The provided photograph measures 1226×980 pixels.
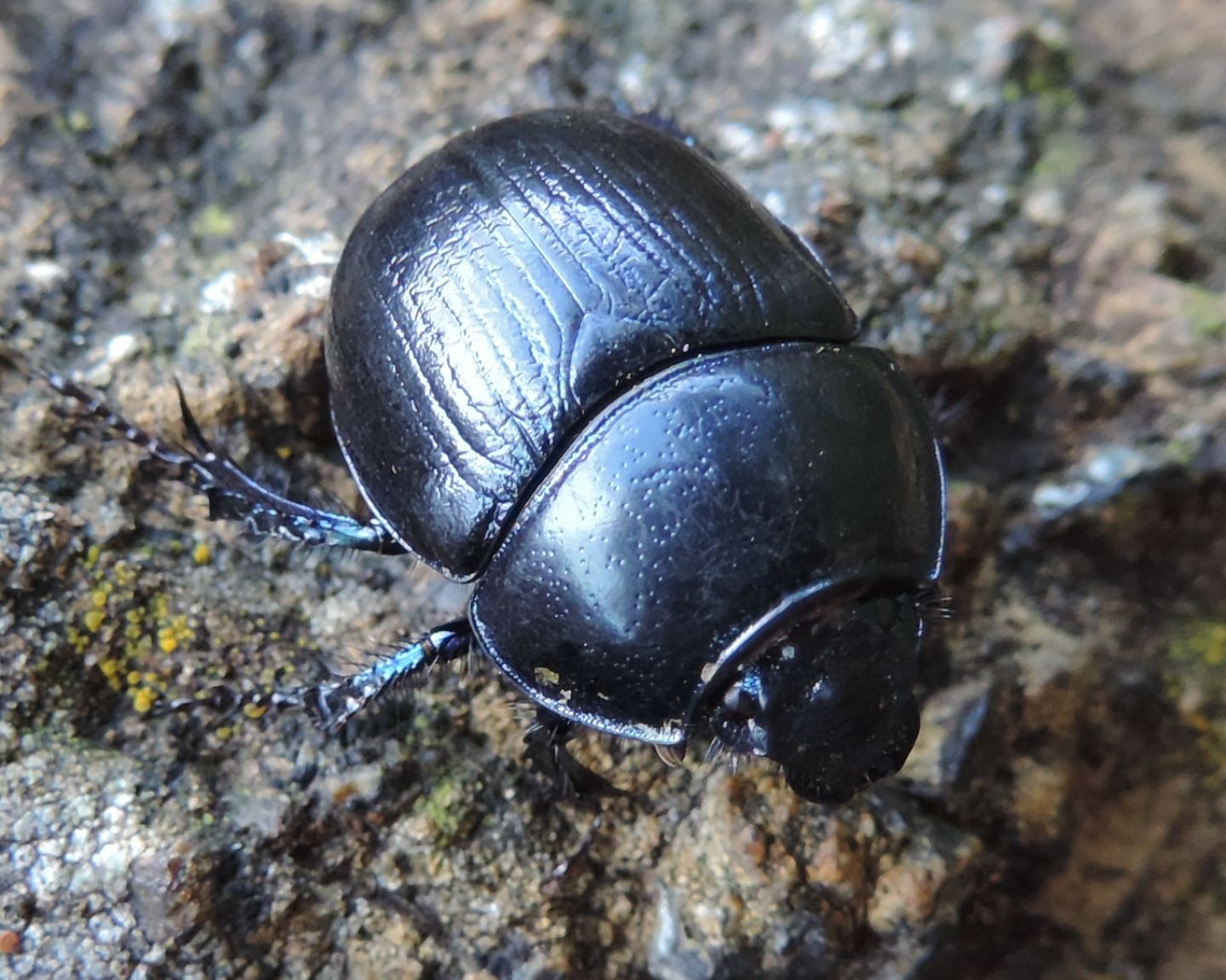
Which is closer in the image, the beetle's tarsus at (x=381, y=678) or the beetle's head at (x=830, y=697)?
the beetle's head at (x=830, y=697)

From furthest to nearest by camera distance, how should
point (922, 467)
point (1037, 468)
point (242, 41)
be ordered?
point (242, 41) → point (1037, 468) → point (922, 467)

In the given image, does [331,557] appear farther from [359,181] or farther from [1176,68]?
[1176,68]

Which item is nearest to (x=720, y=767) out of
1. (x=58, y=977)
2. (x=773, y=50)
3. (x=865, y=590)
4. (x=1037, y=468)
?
(x=865, y=590)

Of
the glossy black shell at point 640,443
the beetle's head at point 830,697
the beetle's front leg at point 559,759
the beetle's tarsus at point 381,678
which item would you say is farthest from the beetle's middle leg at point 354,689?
the beetle's head at point 830,697

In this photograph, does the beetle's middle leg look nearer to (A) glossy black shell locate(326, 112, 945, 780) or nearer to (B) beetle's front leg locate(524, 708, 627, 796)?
(A) glossy black shell locate(326, 112, 945, 780)

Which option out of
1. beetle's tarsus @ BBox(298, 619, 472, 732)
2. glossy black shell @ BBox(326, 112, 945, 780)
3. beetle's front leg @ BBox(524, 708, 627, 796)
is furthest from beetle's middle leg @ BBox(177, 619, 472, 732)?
beetle's front leg @ BBox(524, 708, 627, 796)

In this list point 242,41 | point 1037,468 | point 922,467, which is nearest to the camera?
point 922,467

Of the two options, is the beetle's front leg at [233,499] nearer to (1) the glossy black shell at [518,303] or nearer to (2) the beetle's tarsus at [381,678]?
(1) the glossy black shell at [518,303]
